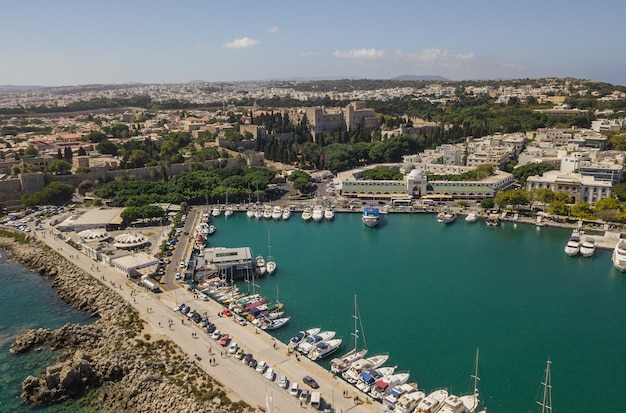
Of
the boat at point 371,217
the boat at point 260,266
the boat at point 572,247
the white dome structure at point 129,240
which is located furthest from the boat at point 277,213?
the boat at point 572,247

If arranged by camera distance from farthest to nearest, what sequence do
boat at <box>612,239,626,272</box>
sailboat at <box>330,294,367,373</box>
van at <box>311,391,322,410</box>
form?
boat at <box>612,239,626,272</box> → sailboat at <box>330,294,367,373</box> → van at <box>311,391,322,410</box>

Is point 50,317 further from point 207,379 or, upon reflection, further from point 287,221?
point 287,221

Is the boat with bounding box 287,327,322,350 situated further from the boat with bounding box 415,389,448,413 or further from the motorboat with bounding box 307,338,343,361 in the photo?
the boat with bounding box 415,389,448,413

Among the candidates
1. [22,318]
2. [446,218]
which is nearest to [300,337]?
[22,318]

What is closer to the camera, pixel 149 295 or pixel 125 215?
pixel 149 295

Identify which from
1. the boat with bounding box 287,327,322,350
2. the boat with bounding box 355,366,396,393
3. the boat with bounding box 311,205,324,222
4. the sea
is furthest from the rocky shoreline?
the boat with bounding box 311,205,324,222

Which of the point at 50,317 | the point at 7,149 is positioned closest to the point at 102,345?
the point at 50,317

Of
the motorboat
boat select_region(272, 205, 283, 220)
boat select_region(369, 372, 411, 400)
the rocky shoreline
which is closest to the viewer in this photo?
Result: the rocky shoreline
